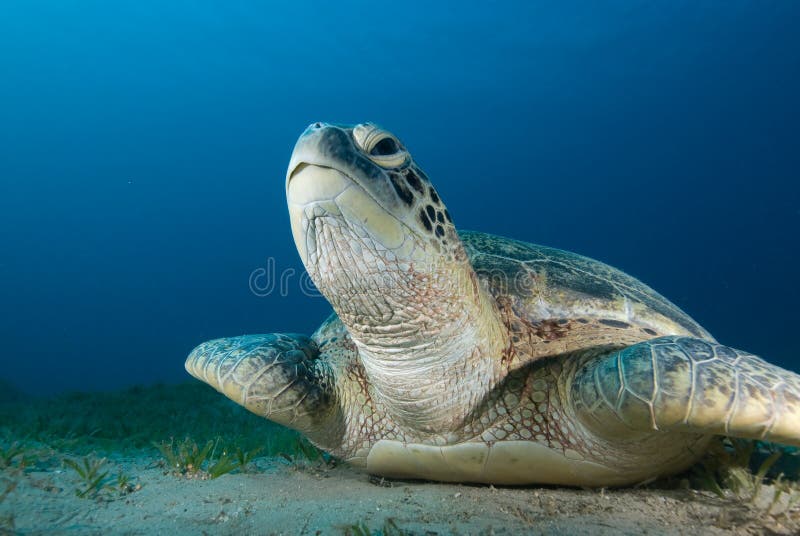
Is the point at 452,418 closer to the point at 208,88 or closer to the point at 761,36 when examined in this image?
the point at 761,36

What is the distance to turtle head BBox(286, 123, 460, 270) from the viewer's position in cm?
149

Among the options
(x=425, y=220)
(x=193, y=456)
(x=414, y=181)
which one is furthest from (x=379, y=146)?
(x=193, y=456)

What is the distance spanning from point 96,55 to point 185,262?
40718 mm

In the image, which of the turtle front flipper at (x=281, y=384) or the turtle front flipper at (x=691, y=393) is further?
the turtle front flipper at (x=281, y=384)

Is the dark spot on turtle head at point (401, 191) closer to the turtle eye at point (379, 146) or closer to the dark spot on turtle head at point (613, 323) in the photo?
the turtle eye at point (379, 146)

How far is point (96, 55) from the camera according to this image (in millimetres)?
76375

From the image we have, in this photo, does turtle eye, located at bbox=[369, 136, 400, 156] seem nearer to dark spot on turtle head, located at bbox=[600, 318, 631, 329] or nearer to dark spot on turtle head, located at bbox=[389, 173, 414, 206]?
dark spot on turtle head, located at bbox=[389, 173, 414, 206]

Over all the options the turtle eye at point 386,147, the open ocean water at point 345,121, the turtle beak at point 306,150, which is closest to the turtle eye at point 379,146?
the turtle eye at point 386,147

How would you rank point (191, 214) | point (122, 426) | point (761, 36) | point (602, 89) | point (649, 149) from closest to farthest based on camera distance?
point (122, 426) → point (761, 36) → point (602, 89) → point (649, 149) → point (191, 214)

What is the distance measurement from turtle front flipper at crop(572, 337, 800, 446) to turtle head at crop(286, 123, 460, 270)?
0.91 m

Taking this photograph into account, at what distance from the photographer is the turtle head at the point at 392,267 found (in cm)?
151

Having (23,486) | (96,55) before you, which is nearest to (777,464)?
(23,486)

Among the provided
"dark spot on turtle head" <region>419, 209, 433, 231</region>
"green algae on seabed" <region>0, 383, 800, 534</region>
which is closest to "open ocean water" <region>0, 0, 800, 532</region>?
"green algae on seabed" <region>0, 383, 800, 534</region>

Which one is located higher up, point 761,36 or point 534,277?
point 761,36
